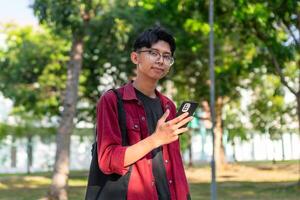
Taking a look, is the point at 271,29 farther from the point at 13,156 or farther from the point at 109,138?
the point at 13,156

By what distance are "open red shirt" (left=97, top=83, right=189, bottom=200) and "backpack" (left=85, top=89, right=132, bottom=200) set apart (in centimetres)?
2

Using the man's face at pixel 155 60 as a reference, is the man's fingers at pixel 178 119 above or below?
below

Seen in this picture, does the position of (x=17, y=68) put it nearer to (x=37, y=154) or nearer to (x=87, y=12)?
(x=87, y=12)

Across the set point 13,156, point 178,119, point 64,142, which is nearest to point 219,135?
point 64,142

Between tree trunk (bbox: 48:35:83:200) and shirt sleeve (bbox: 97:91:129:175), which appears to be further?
tree trunk (bbox: 48:35:83:200)

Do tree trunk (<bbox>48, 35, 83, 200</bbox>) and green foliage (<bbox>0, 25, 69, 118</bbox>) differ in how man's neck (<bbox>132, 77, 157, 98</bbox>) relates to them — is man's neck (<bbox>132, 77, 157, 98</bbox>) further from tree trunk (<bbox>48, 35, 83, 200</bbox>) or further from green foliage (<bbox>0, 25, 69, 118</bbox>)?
green foliage (<bbox>0, 25, 69, 118</bbox>)

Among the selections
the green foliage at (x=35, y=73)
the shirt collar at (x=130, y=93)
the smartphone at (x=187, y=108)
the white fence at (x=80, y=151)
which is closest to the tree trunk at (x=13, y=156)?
the white fence at (x=80, y=151)

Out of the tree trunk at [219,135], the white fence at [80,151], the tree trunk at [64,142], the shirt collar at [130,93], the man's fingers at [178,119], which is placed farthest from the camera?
the white fence at [80,151]

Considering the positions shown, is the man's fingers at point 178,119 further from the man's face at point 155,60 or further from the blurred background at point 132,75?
the blurred background at point 132,75

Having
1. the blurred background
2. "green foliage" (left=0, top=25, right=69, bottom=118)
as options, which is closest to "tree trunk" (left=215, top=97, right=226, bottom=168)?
the blurred background

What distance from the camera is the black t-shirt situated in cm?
269

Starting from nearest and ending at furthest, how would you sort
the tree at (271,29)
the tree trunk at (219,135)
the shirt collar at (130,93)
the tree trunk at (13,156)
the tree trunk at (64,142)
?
the shirt collar at (130,93) → the tree trunk at (64,142) → the tree at (271,29) → the tree trunk at (219,135) → the tree trunk at (13,156)

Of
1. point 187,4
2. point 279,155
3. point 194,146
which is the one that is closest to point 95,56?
point 187,4

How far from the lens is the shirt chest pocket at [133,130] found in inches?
105
